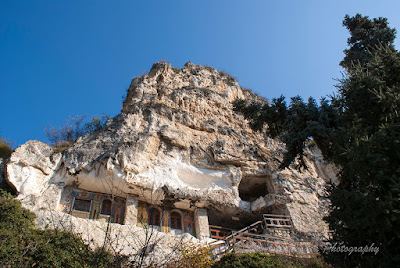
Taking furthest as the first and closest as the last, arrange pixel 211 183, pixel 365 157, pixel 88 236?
pixel 211 183 < pixel 88 236 < pixel 365 157

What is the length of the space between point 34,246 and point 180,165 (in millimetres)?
9569

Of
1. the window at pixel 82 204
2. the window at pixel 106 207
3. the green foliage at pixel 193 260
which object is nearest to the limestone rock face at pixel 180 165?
the window at pixel 106 207

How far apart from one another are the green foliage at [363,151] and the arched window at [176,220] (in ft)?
25.7

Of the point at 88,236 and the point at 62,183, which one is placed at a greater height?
the point at 62,183

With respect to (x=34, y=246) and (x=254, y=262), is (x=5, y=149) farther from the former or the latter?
(x=254, y=262)

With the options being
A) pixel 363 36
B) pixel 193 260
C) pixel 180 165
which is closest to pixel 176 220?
pixel 180 165

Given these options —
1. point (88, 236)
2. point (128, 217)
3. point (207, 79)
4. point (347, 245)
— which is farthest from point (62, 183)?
point (207, 79)

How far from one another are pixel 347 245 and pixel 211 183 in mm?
10922

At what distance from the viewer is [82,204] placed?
54.2 feet

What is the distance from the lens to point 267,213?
62.9ft

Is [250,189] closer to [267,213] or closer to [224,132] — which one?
[267,213]

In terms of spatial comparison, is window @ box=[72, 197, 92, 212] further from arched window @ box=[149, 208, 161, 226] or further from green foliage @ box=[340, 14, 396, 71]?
green foliage @ box=[340, 14, 396, 71]

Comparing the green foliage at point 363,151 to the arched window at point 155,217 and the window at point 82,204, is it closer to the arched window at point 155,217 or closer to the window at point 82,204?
the arched window at point 155,217

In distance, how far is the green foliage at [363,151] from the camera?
287 inches
